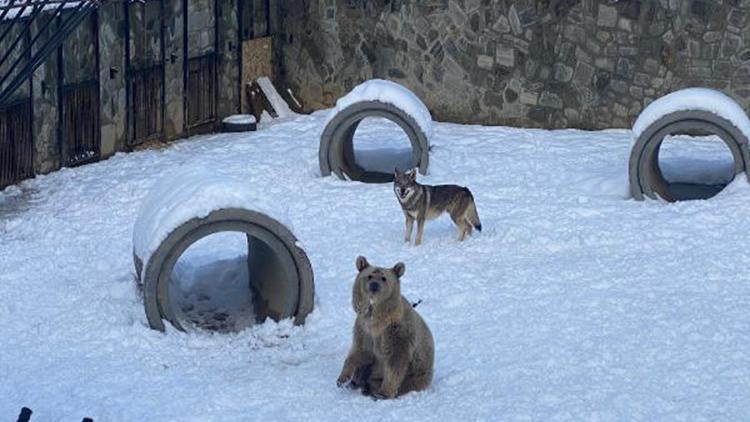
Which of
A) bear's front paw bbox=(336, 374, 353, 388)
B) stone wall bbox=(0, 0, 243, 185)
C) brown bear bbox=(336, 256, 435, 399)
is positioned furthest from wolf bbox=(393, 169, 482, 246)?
stone wall bbox=(0, 0, 243, 185)

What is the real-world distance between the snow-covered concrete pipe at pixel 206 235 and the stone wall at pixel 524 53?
8.40m

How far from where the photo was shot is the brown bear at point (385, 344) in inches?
422

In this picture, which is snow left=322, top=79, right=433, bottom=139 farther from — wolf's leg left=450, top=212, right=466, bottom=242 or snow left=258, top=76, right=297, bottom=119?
snow left=258, top=76, right=297, bottom=119

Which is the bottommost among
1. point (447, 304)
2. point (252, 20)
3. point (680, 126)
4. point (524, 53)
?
point (447, 304)

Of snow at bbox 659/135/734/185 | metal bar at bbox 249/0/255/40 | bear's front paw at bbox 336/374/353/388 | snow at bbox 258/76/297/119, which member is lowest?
bear's front paw at bbox 336/374/353/388

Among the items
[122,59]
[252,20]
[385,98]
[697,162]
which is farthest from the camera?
[252,20]

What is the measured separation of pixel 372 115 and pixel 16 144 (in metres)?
4.22

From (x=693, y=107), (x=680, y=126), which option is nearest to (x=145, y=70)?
(x=680, y=126)

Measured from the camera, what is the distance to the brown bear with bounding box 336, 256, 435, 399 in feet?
35.1

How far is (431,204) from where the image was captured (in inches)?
587

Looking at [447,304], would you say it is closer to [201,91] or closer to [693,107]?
[693,107]

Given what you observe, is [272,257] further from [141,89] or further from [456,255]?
[141,89]

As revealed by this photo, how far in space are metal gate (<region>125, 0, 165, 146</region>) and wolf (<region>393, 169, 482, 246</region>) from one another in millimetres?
5418

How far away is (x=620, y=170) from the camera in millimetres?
17453
